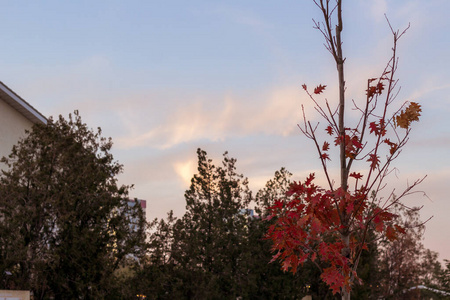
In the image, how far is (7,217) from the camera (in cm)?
1817

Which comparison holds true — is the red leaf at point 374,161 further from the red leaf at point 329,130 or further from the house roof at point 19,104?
the house roof at point 19,104

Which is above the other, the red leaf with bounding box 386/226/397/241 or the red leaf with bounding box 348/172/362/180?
the red leaf with bounding box 348/172/362/180

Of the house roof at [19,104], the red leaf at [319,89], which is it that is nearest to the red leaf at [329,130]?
the red leaf at [319,89]

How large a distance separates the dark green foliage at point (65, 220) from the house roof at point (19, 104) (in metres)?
7.30

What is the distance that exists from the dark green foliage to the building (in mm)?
7297

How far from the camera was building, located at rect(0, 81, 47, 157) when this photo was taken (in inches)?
1017

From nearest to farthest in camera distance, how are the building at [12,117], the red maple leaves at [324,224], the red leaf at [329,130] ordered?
1. the red maple leaves at [324,224]
2. the red leaf at [329,130]
3. the building at [12,117]

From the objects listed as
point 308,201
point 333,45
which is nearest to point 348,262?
point 308,201

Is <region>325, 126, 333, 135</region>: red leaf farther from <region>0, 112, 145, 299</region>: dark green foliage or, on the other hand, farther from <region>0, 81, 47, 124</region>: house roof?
<region>0, 81, 47, 124</region>: house roof

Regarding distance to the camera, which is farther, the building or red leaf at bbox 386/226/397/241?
the building

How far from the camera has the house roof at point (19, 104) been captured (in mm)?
25661

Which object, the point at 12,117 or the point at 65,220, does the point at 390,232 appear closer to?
the point at 65,220

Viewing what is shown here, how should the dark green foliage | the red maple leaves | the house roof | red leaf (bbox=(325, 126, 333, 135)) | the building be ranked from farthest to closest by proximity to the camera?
the building < the house roof < the dark green foliage < red leaf (bbox=(325, 126, 333, 135)) < the red maple leaves

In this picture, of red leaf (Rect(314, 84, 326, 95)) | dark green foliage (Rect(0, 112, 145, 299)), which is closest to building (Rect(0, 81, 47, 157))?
dark green foliage (Rect(0, 112, 145, 299))
